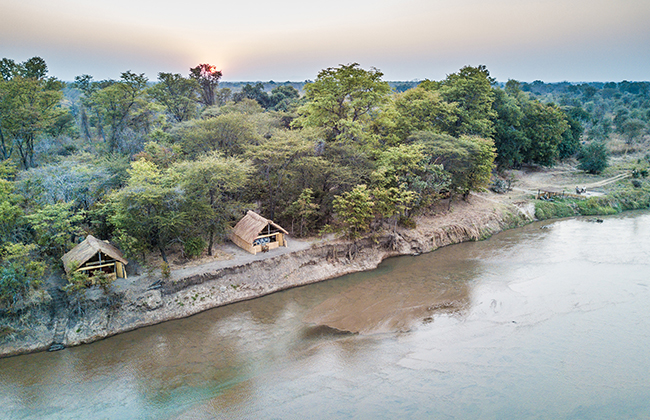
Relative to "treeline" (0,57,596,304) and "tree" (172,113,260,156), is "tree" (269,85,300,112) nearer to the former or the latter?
"treeline" (0,57,596,304)

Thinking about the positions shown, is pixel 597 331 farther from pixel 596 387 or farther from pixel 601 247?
pixel 601 247

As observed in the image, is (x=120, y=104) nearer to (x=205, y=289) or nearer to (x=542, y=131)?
(x=205, y=289)

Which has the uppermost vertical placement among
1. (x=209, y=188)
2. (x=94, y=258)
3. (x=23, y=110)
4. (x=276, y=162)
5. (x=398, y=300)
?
(x=23, y=110)

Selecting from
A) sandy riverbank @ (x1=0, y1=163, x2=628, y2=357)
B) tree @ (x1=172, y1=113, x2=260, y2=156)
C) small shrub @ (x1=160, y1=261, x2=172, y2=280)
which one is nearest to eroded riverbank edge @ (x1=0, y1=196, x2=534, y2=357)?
A: sandy riverbank @ (x1=0, y1=163, x2=628, y2=357)

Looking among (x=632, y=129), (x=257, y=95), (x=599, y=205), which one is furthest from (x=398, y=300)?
(x=632, y=129)

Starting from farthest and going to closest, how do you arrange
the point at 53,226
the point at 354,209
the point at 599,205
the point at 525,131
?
the point at 525,131 → the point at 599,205 → the point at 354,209 → the point at 53,226

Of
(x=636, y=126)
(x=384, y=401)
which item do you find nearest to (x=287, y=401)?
(x=384, y=401)
